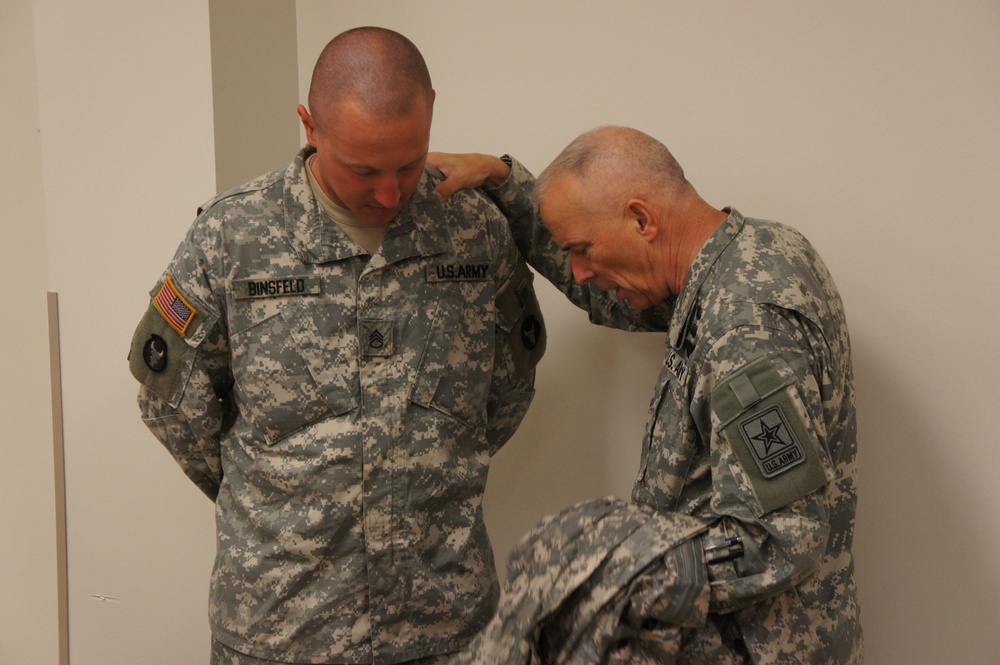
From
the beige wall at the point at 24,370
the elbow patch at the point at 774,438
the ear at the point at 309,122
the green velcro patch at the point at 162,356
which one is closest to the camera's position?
the elbow patch at the point at 774,438

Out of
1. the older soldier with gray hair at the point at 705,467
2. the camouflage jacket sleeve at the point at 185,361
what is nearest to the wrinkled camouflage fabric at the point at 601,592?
the older soldier with gray hair at the point at 705,467

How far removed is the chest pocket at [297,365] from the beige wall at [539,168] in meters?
0.80

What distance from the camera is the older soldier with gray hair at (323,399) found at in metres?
1.80

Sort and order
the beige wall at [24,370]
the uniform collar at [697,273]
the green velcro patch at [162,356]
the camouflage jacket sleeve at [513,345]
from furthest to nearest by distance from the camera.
Result: the beige wall at [24,370] < the camouflage jacket sleeve at [513,345] < the green velcro patch at [162,356] < the uniform collar at [697,273]

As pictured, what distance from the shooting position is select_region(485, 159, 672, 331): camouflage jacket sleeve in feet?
6.77

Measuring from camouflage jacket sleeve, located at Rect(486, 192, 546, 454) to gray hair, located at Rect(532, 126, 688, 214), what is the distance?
0.36 m

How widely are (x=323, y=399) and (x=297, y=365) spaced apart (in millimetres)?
85

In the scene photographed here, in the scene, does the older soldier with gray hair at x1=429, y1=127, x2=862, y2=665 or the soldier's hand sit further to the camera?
the soldier's hand

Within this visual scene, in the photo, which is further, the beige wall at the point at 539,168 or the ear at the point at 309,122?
the beige wall at the point at 539,168

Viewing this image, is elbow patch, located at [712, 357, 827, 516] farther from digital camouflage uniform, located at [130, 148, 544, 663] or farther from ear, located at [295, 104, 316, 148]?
ear, located at [295, 104, 316, 148]

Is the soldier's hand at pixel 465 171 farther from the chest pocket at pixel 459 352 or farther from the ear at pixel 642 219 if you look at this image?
the ear at pixel 642 219

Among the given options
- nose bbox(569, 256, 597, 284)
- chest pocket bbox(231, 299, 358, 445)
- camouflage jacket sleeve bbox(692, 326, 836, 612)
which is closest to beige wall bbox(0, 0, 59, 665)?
chest pocket bbox(231, 299, 358, 445)

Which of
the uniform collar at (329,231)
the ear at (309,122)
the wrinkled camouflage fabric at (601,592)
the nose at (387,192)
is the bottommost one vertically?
the wrinkled camouflage fabric at (601,592)

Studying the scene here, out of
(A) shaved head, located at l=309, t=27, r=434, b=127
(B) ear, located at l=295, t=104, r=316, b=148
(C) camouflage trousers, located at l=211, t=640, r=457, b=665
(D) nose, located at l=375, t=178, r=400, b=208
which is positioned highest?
(A) shaved head, located at l=309, t=27, r=434, b=127
